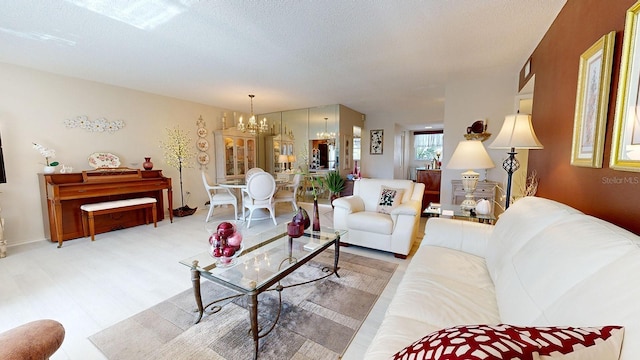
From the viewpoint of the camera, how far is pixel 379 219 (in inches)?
110

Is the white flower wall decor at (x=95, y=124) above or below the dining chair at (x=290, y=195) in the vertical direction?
above

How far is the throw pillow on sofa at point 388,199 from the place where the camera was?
3.00 metres

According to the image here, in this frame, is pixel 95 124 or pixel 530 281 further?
pixel 95 124

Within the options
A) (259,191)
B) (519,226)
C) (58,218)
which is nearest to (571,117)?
(519,226)

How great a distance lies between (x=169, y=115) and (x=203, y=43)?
281 centimetres

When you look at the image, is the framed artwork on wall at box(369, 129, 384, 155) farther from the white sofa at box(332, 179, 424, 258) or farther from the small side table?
the small side table

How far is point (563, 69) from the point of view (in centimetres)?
189

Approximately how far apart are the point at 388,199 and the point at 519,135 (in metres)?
1.46

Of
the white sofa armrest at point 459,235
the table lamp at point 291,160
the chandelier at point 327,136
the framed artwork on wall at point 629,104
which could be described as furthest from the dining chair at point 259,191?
the framed artwork on wall at point 629,104

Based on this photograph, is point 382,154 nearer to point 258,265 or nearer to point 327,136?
point 327,136

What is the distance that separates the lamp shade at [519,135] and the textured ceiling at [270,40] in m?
0.93

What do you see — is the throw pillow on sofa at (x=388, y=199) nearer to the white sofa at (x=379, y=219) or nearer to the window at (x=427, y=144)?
the white sofa at (x=379, y=219)

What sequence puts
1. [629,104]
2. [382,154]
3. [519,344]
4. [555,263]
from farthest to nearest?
[382,154], [629,104], [555,263], [519,344]

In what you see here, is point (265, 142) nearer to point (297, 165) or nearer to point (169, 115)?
point (297, 165)
